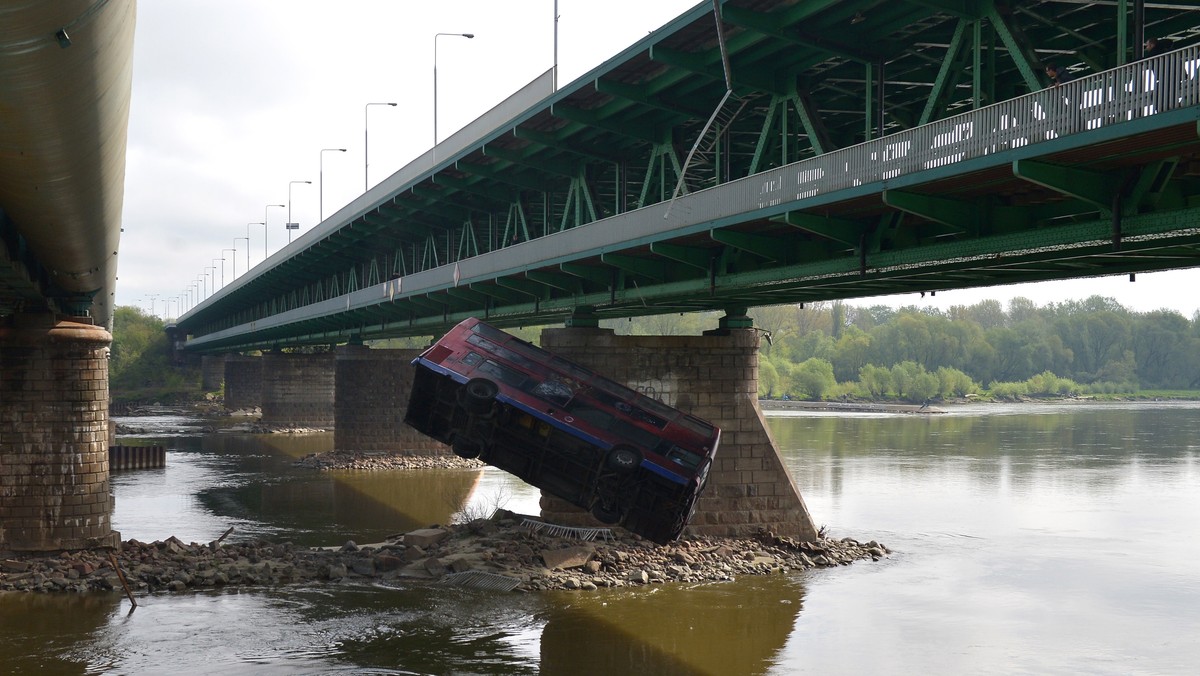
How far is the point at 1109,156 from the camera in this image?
14.3 m

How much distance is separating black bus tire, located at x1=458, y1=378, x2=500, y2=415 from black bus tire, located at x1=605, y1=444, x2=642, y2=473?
10.2ft

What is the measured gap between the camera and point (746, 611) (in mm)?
23188

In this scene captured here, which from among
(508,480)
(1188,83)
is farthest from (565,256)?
(508,480)

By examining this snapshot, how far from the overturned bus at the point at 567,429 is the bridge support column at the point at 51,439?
769cm

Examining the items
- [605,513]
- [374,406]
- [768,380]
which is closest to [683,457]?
[605,513]

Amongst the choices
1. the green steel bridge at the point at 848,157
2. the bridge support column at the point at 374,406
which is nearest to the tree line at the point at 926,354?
the bridge support column at the point at 374,406

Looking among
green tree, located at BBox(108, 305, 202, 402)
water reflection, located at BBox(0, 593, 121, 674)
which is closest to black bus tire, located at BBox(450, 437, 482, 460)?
water reflection, located at BBox(0, 593, 121, 674)

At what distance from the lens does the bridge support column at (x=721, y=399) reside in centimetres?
2900

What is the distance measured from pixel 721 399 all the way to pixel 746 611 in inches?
309

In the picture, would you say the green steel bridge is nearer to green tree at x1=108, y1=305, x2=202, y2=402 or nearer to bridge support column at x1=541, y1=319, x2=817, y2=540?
bridge support column at x1=541, y1=319, x2=817, y2=540

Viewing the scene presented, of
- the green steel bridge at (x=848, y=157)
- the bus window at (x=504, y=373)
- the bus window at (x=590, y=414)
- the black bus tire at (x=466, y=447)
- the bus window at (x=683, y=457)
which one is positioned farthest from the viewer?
the black bus tire at (x=466, y=447)

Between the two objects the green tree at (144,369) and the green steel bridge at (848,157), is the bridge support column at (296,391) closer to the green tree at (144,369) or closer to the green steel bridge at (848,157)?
the green tree at (144,369)

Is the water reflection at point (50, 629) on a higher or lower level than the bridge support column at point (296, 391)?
lower

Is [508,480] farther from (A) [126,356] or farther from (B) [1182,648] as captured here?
(A) [126,356]
